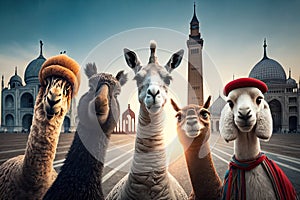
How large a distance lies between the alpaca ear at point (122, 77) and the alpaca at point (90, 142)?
0.31ft

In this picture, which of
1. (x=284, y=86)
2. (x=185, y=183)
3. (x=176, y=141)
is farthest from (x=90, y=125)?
(x=284, y=86)

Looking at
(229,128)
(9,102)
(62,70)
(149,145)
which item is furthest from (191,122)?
(9,102)

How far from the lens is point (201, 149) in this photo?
1945mm

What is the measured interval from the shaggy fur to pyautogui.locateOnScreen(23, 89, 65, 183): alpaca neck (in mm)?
1554

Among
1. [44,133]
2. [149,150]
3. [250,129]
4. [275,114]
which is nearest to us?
[250,129]

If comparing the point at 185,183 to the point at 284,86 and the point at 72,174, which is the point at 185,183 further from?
the point at 284,86

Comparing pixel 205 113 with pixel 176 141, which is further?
pixel 176 141

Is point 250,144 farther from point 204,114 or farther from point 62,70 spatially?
point 62,70

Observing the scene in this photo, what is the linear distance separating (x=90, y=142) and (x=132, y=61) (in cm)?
86

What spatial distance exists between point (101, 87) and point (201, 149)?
1184 mm

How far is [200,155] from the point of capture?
1931 millimetres

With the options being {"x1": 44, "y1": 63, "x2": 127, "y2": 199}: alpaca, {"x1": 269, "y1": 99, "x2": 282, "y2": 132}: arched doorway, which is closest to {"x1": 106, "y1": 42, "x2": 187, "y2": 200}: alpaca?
{"x1": 44, "y1": 63, "x2": 127, "y2": 199}: alpaca

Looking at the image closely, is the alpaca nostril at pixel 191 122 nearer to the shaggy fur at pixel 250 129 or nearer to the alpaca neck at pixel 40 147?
the shaggy fur at pixel 250 129

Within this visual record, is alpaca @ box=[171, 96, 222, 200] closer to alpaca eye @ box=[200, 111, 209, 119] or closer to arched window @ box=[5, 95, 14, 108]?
alpaca eye @ box=[200, 111, 209, 119]
